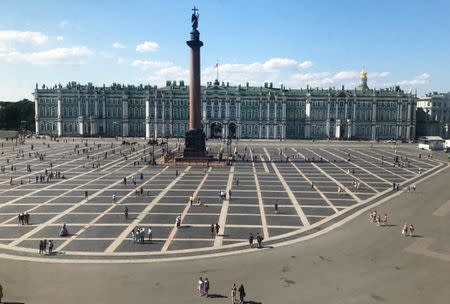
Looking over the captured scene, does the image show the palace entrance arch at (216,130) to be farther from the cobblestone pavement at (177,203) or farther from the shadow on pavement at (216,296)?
the shadow on pavement at (216,296)

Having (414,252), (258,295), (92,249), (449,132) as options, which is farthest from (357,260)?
(449,132)

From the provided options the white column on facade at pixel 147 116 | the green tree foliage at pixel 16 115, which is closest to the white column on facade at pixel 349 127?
the white column on facade at pixel 147 116

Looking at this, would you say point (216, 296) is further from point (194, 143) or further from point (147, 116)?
point (147, 116)

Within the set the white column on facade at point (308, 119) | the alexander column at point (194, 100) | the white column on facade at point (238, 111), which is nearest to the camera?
the alexander column at point (194, 100)

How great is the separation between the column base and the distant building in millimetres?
91257

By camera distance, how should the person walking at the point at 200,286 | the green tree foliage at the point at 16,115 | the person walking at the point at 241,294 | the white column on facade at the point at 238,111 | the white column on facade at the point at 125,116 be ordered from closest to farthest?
the person walking at the point at 241,294 → the person walking at the point at 200,286 → the white column on facade at the point at 238,111 → the white column on facade at the point at 125,116 → the green tree foliage at the point at 16,115

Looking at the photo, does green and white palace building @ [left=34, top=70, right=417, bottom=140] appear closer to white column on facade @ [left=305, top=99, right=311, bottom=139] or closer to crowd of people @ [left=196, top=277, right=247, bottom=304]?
white column on facade @ [left=305, top=99, right=311, bottom=139]

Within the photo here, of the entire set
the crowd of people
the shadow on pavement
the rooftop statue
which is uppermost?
the rooftop statue

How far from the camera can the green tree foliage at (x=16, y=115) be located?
143 meters

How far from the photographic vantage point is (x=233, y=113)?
128625mm

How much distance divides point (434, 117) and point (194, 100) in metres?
97.0

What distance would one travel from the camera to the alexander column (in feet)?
217

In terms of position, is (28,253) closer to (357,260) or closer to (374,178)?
(357,260)

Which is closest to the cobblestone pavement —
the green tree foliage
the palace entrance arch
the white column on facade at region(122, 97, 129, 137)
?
the palace entrance arch
